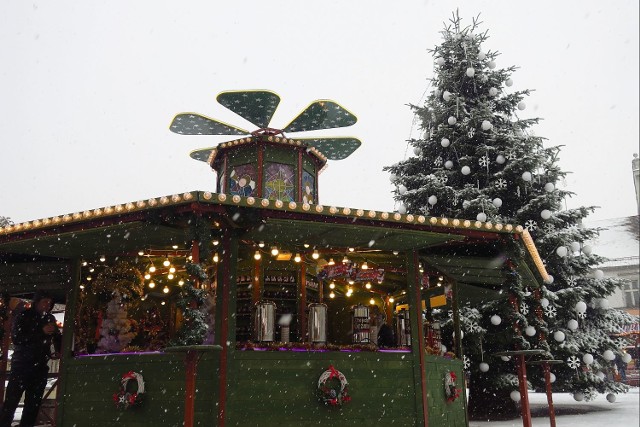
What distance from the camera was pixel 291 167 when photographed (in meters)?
12.6

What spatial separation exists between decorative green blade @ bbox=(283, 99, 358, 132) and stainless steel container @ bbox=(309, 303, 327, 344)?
14.1 ft

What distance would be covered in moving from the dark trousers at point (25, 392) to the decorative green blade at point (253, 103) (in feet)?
20.9

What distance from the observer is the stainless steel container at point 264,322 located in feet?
32.4

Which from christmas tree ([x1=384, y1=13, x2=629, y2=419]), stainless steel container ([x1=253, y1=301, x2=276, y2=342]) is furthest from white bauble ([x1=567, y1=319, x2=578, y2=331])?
stainless steel container ([x1=253, y1=301, x2=276, y2=342])

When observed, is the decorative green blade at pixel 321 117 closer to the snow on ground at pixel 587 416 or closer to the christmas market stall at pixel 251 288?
the christmas market stall at pixel 251 288

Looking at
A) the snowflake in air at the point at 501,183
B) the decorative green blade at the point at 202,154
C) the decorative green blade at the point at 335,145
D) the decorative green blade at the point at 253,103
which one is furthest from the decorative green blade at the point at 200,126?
the snowflake in air at the point at 501,183

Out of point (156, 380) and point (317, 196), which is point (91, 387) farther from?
point (317, 196)

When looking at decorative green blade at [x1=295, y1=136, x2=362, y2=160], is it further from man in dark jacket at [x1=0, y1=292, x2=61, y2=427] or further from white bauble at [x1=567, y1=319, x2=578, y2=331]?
white bauble at [x1=567, y1=319, x2=578, y2=331]

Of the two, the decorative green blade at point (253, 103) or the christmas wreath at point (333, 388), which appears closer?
the christmas wreath at point (333, 388)

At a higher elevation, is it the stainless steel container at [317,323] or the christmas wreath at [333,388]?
the stainless steel container at [317,323]

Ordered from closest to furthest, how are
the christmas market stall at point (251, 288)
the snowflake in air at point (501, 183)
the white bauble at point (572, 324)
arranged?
the christmas market stall at point (251, 288) < the white bauble at point (572, 324) < the snowflake in air at point (501, 183)

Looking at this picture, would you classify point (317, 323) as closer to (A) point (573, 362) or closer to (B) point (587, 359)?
Answer: (A) point (573, 362)

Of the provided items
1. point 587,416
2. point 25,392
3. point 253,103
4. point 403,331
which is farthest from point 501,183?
point 25,392

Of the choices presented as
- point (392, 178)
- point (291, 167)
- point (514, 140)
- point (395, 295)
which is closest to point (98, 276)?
point (291, 167)
